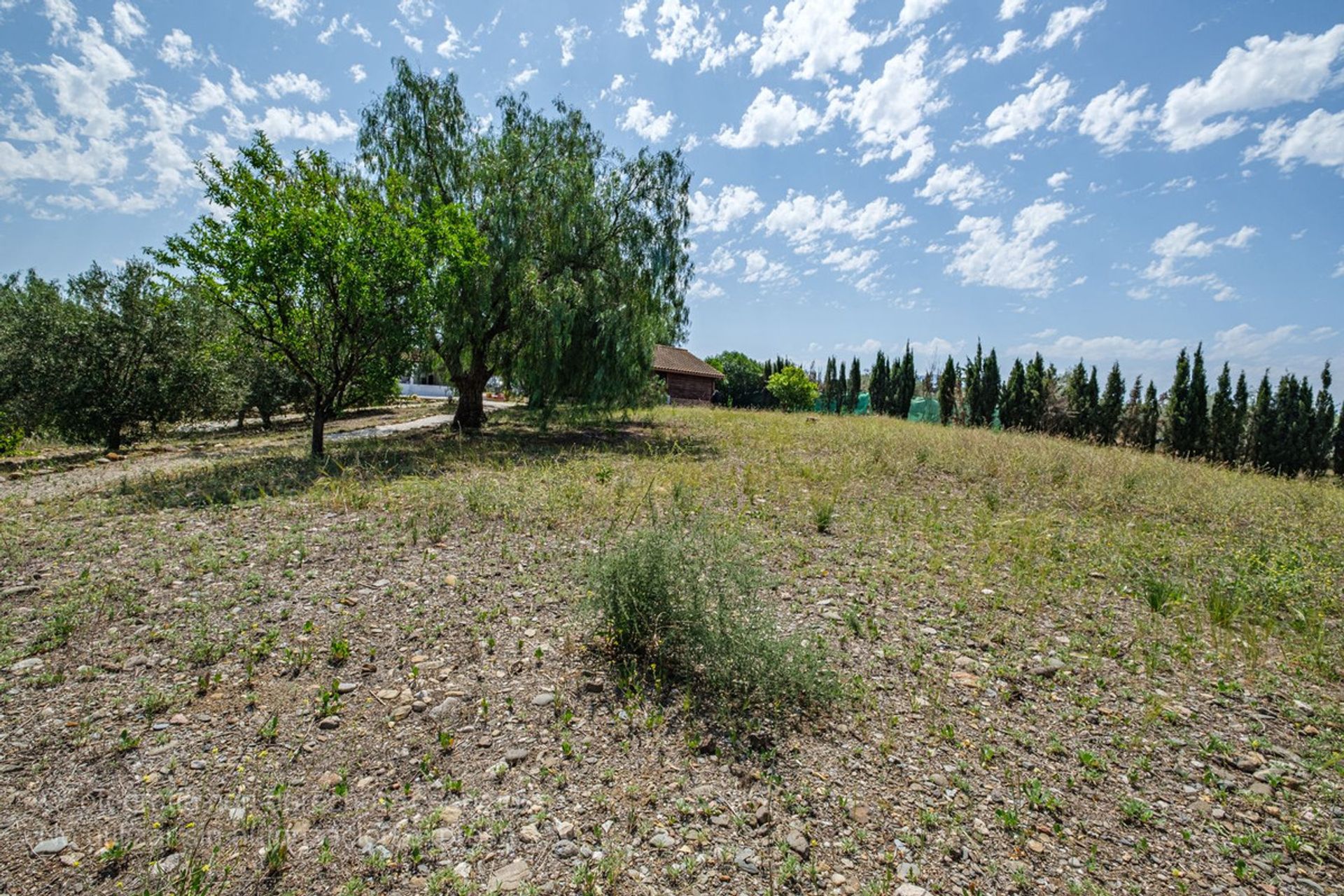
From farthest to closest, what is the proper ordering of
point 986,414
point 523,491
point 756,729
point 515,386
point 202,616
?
point 986,414, point 515,386, point 523,491, point 202,616, point 756,729

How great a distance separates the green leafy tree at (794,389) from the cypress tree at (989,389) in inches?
469

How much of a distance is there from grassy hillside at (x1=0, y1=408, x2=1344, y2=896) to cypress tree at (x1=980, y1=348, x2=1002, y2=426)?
2697cm

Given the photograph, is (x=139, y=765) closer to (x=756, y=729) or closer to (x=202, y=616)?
(x=202, y=616)

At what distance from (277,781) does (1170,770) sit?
4.70 m

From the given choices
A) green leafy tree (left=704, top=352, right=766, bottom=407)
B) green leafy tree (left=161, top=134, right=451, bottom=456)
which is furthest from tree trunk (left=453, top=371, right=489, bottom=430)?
green leafy tree (left=704, top=352, right=766, bottom=407)

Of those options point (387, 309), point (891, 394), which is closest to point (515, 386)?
point (387, 309)

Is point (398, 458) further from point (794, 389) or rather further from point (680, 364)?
point (794, 389)

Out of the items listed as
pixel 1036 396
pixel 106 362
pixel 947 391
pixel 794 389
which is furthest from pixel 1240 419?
pixel 106 362

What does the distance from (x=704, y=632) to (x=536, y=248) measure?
11.8 metres

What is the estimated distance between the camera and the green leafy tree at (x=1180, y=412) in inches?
950

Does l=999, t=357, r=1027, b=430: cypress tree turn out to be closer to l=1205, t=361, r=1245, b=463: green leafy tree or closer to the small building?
l=1205, t=361, r=1245, b=463: green leafy tree

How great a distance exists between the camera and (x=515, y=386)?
1430 centimetres

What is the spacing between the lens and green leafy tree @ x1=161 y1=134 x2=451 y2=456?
9.06m

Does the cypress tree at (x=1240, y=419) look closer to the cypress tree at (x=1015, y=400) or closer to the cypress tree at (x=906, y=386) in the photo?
the cypress tree at (x=1015, y=400)
